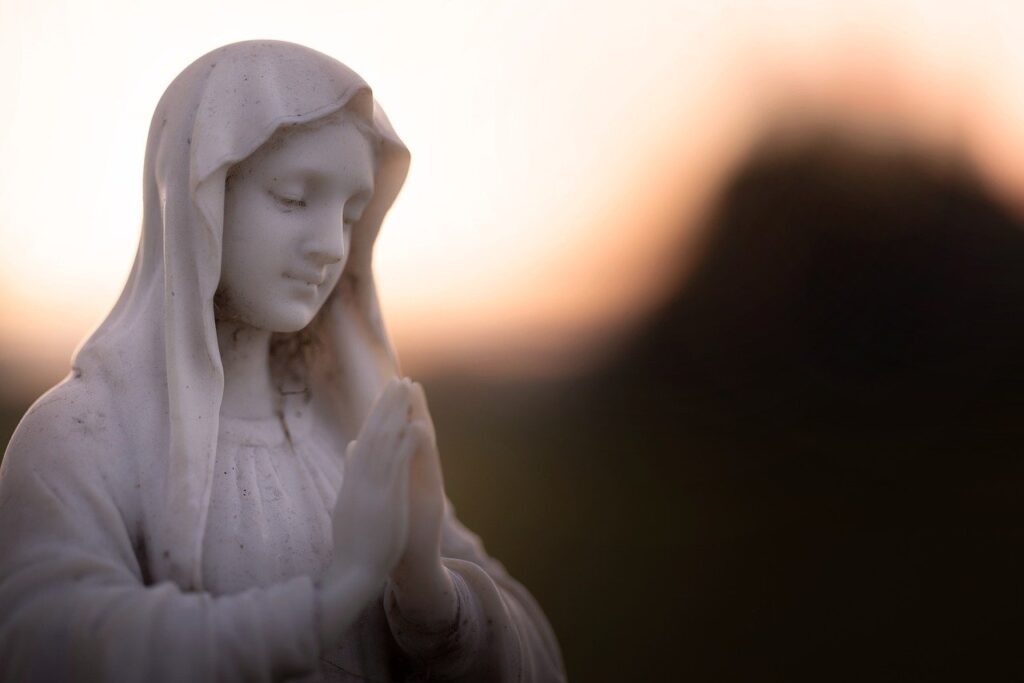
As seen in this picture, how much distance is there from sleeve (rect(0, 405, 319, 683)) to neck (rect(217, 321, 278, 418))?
0.45 meters

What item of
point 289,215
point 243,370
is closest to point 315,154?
point 289,215

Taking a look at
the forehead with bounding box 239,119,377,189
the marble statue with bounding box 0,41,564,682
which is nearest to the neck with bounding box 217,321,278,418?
the marble statue with bounding box 0,41,564,682

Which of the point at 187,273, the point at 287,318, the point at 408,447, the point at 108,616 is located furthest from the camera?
the point at 287,318

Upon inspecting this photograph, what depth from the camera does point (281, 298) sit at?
271 centimetres

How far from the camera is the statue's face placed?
8.65 feet

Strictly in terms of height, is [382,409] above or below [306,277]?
below

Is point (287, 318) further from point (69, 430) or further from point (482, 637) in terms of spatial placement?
point (482, 637)

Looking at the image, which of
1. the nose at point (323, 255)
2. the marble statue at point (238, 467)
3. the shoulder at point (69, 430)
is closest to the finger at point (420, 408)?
the marble statue at point (238, 467)

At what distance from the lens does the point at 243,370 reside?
2.83 m

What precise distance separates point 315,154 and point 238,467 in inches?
25.6

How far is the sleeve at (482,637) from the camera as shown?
271cm

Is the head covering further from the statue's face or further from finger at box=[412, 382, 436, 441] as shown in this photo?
finger at box=[412, 382, 436, 441]

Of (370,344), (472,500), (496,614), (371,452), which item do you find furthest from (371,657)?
(472,500)

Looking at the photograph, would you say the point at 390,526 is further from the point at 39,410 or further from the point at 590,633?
the point at 590,633
